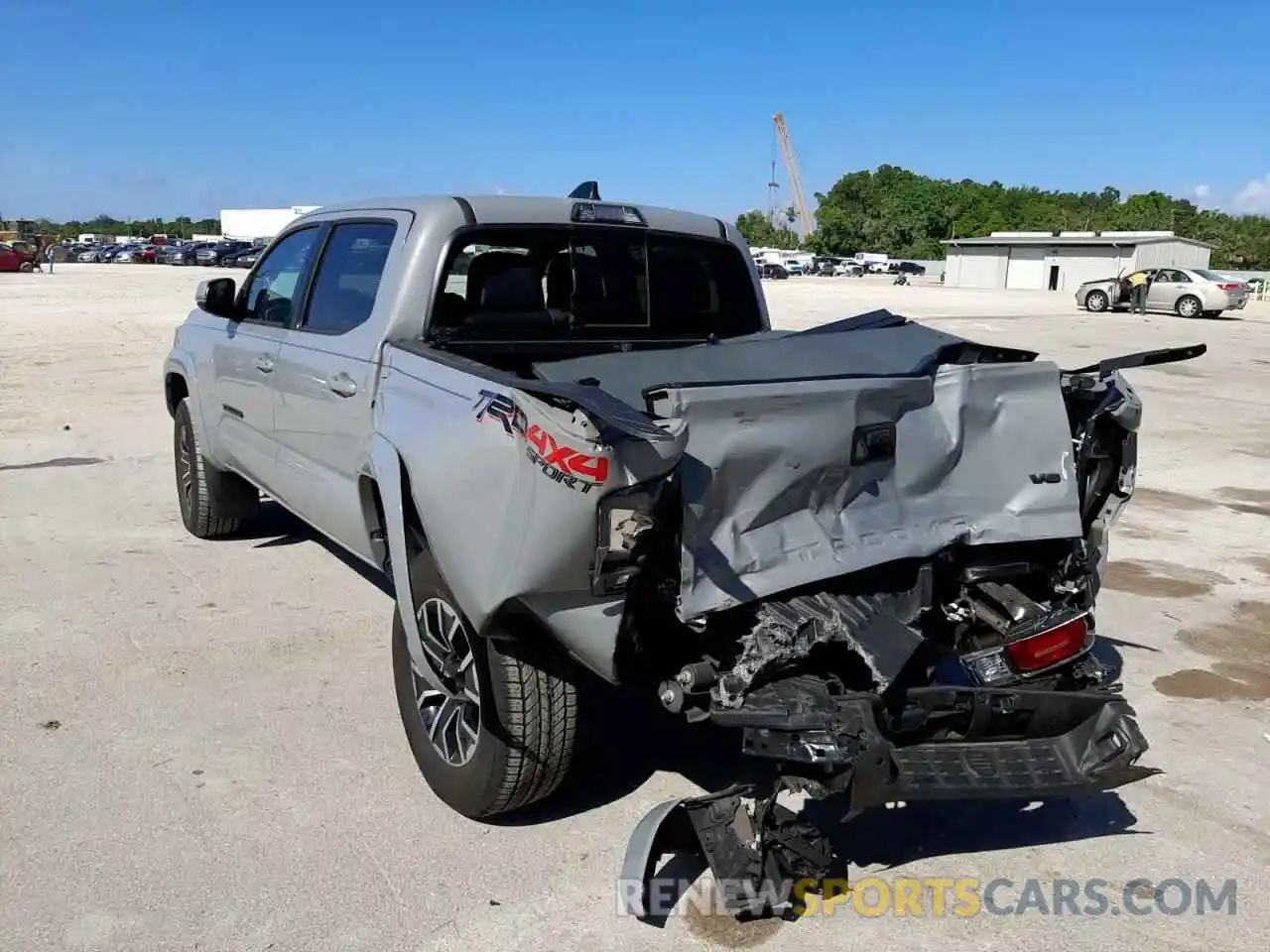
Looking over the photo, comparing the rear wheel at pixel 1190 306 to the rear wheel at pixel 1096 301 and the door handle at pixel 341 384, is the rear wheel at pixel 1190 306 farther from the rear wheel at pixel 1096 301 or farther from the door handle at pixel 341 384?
the door handle at pixel 341 384

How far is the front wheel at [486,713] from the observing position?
3.27 meters

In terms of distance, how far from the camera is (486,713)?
10.9 ft

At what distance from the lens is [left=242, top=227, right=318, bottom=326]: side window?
5.18m

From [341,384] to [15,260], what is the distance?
160 ft

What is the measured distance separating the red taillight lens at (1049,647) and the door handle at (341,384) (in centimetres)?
254

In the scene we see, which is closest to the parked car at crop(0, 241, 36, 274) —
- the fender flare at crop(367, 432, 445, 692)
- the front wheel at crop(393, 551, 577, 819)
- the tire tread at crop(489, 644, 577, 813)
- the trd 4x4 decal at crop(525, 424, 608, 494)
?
the fender flare at crop(367, 432, 445, 692)

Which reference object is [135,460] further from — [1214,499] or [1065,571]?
[1214,499]

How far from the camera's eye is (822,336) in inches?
161

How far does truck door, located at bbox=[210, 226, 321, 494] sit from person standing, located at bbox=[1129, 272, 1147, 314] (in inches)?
1292

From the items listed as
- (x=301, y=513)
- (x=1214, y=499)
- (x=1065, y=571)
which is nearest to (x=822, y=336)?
(x=1065, y=571)

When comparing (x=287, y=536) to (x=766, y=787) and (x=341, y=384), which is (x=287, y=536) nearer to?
(x=341, y=384)

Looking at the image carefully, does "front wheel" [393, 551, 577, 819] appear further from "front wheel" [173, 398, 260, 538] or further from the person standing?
the person standing

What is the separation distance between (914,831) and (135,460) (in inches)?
298

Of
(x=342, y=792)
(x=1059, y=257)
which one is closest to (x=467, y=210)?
(x=342, y=792)
